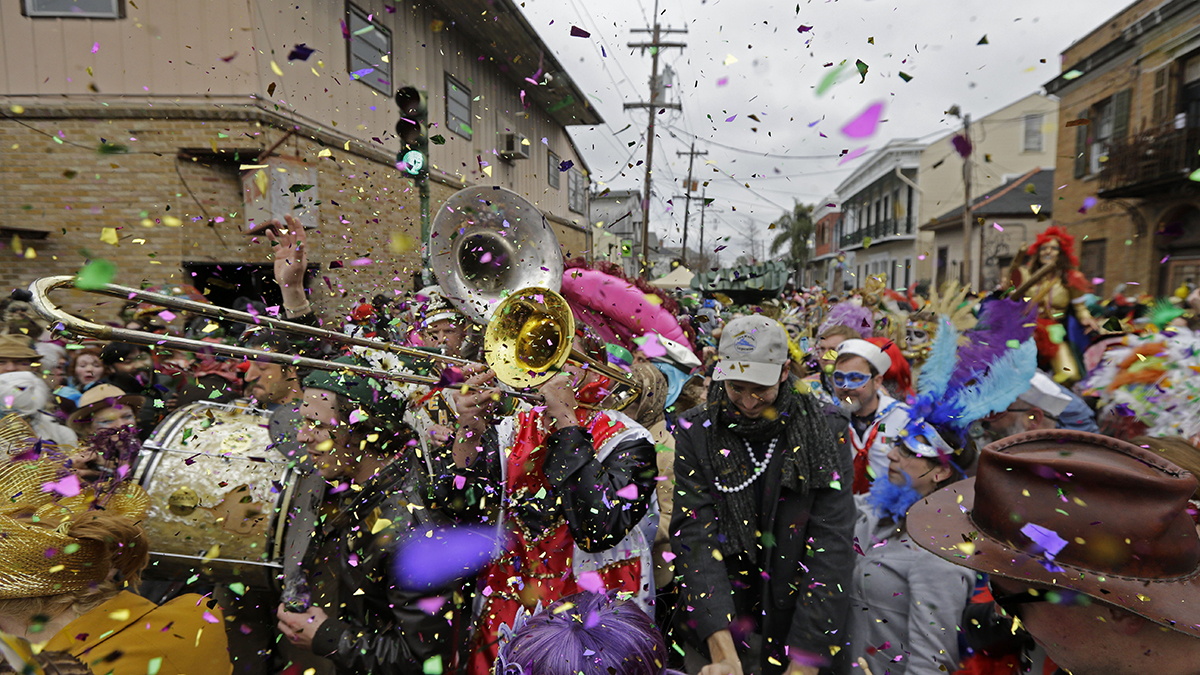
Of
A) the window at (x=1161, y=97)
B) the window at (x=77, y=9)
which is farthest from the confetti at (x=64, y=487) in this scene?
the window at (x=1161, y=97)

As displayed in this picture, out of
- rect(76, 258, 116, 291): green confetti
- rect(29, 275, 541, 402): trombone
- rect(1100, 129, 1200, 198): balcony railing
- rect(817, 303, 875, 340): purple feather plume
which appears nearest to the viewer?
rect(29, 275, 541, 402): trombone

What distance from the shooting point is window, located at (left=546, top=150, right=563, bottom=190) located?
18.1 meters

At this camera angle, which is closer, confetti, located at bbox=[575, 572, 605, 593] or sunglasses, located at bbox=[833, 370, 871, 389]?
confetti, located at bbox=[575, 572, 605, 593]

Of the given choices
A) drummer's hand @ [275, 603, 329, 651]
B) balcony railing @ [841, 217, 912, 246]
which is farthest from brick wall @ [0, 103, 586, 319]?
balcony railing @ [841, 217, 912, 246]

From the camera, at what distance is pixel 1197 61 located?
41.3ft

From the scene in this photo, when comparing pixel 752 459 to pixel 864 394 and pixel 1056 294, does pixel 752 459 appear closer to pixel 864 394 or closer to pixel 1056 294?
pixel 864 394

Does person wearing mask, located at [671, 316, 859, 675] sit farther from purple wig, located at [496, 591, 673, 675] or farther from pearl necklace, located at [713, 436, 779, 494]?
purple wig, located at [496, 591, 673, 675]

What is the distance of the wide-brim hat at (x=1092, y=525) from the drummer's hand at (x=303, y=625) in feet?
7.23

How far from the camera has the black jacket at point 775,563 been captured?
7.29ft

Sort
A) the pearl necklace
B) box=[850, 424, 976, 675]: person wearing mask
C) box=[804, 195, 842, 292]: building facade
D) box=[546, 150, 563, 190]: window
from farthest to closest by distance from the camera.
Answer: box=[804, 195, 842, 292]: building facade < box=[546, 150, 563, 190]: window < the pearl necklace < box=[850, 424, 976, 675]: person wearing mask

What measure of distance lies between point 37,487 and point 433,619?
139 cm

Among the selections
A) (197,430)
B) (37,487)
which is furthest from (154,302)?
(197,430)

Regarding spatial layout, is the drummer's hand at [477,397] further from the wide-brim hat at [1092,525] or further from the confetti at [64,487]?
the wide-brim hat at [1092,525]

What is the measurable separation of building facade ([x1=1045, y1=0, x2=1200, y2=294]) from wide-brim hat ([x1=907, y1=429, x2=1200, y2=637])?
14.8 m
